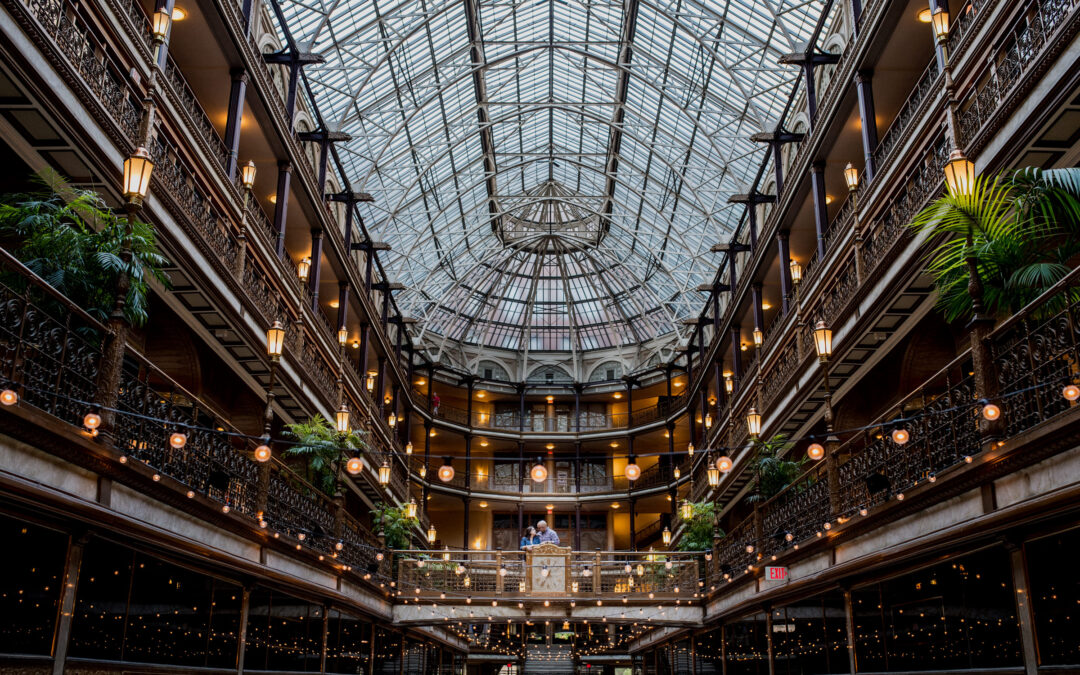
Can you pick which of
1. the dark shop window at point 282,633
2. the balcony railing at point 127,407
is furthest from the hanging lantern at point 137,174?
the dark shop window at point 282,633

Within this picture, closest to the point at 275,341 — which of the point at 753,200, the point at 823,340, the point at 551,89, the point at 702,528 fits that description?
the point at 823,340

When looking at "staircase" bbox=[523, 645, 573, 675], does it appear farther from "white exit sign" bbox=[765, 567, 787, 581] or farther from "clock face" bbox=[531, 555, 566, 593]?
"white exit sign" bbox=[765, 567, 787, 581]

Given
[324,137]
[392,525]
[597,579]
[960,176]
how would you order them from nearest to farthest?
[960,176] → [597,579] → [392,525] → [324,137]

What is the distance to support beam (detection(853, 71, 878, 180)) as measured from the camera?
21.6 metres

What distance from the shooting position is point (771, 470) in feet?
74.9

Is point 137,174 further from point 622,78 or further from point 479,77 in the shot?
point 622,78

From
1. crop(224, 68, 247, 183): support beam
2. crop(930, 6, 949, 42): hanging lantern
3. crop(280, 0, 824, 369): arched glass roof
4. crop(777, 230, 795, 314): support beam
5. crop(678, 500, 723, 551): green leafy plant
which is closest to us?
crop(930, 6, 949, 42): hanging lantern

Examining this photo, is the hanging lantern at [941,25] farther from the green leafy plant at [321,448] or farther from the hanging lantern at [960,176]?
the green leafy plant at [321,448]

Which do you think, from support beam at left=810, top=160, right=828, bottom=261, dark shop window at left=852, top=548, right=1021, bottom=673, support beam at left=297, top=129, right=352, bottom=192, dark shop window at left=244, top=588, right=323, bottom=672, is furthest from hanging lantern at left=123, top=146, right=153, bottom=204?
support beam at left=297, top=129, right=352, bottom=192

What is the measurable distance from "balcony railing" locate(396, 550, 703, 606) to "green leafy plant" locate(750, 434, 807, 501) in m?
5.60

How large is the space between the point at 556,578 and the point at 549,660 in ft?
48.6

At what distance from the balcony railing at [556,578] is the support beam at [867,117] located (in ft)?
41.8

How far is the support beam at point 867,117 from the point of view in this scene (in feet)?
71.0

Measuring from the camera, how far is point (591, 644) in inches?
1896
